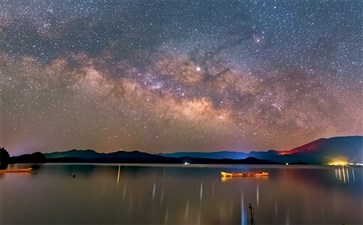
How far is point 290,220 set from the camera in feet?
130

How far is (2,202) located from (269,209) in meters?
42.6

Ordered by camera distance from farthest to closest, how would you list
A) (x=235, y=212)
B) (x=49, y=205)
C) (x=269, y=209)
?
(x=49, y=205)
(x=269, y=209)
(x=235, y=212)

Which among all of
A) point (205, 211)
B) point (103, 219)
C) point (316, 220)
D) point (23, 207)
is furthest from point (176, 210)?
point (23, 207)

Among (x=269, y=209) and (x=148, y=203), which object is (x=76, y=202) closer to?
(x=148, y=203)

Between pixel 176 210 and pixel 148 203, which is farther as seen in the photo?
pixel 148 203

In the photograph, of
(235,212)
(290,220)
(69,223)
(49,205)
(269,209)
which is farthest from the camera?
(49,205)

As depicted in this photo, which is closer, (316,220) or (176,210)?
(316,220)

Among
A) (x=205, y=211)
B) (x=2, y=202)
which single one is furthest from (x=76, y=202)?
(x=205, y=211)

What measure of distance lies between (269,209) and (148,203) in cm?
1967

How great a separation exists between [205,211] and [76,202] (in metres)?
22.8

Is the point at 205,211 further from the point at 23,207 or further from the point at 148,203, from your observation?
the point at 23,207

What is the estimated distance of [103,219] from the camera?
1548 inches

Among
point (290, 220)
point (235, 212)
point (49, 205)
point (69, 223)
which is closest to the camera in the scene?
point (69, 223)

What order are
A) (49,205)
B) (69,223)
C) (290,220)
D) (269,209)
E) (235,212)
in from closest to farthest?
1. (69,223)
2. (290,220)
3. (235,212)
4. (269,209)
5. (49,205)
